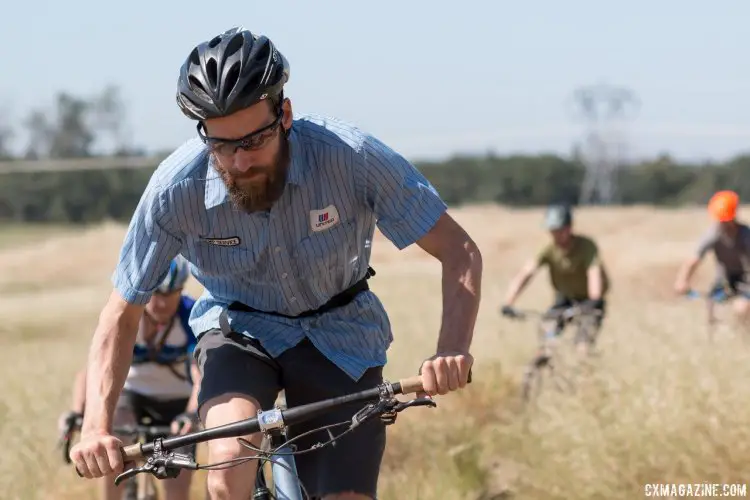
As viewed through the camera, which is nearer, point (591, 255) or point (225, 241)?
point (225, 241)

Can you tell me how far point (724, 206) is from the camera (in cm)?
1432

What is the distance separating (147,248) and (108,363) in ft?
1.35

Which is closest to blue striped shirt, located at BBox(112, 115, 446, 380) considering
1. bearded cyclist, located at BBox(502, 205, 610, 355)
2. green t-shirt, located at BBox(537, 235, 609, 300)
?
bearded cyclist, located at BBox(502, 205, 610, 355)

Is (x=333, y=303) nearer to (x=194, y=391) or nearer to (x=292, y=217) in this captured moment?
(x=292, y=217)

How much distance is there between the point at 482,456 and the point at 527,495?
80 cm

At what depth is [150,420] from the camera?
8.65 meters

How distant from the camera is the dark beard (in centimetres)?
463

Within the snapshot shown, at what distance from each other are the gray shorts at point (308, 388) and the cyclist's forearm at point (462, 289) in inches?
20.0

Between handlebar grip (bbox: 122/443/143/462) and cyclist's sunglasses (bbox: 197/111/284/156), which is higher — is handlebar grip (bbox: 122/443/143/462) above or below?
below

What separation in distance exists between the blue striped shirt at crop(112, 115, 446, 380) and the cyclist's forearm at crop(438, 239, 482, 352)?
154 millimetres

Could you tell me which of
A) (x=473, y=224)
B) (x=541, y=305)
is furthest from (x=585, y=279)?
(x=473, y=224)

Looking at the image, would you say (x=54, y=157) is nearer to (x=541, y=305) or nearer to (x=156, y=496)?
(x=541, y=305)

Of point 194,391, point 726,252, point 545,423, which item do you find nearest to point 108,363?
point 194,391

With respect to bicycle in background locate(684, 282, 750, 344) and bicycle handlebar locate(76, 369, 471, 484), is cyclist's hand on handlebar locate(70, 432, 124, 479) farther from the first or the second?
bicycle in background locate(684, 282, 750, 344)
